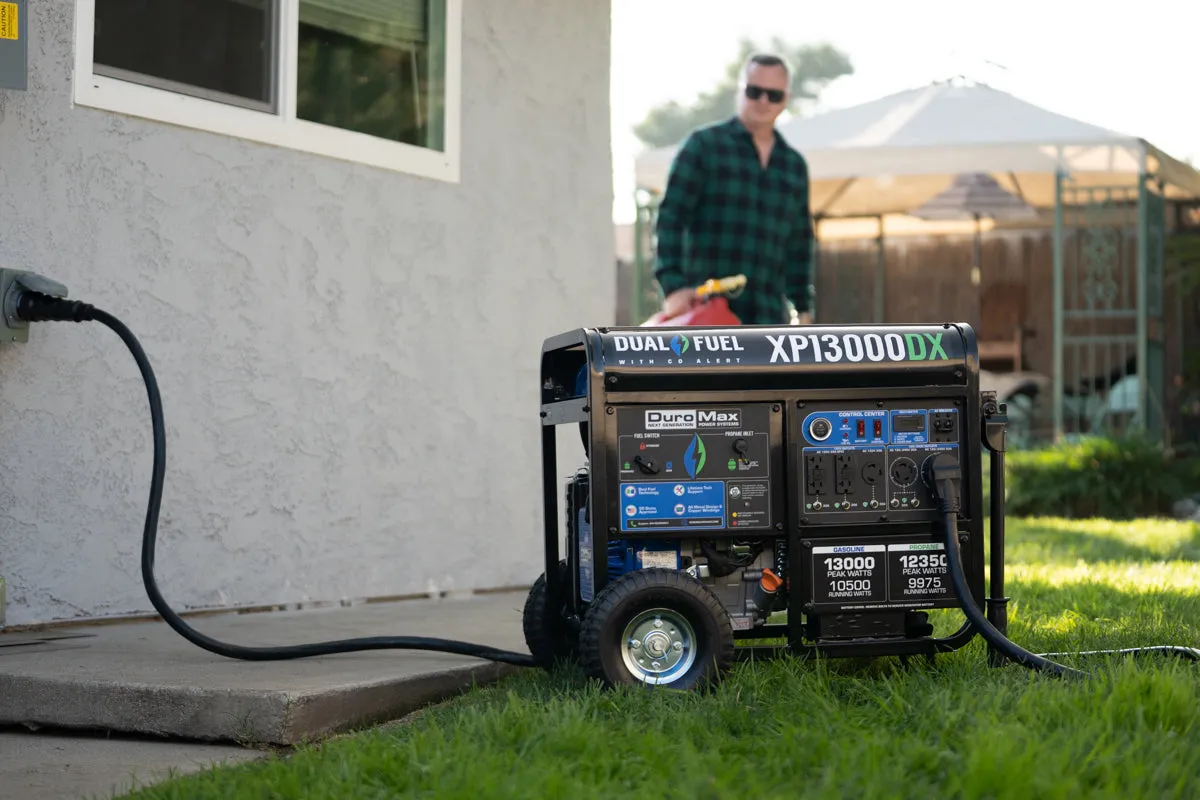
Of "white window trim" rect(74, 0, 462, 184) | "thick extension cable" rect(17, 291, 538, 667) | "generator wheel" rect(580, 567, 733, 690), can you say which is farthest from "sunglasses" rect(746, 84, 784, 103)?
"generator wheel" rect(580, 567, 733, 690)

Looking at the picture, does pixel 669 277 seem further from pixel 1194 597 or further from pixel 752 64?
pixel 1194 597

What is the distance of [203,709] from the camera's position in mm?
3301

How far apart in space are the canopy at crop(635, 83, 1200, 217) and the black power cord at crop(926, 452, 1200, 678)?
652 cm

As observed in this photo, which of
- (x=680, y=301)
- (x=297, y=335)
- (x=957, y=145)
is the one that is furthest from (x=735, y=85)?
(x=297, y=335)

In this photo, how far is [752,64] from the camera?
19.9ft

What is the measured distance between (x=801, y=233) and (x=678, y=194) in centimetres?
60

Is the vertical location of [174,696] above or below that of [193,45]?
below

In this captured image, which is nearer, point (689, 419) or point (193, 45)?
point (689, 419)

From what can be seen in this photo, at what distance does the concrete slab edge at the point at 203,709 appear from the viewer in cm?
325

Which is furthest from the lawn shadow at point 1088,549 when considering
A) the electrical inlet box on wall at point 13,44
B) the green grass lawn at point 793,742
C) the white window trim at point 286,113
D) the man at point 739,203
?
the electrical inlet box on wall at point 13,44

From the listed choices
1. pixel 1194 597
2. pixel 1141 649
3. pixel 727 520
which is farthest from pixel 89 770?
pixel 1194 597

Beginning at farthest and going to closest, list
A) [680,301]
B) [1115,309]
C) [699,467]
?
[1115,309] → [680,301] → [699,467]

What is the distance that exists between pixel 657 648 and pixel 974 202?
32.2ft

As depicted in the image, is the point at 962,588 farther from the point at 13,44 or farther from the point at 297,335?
the point at 13,44
